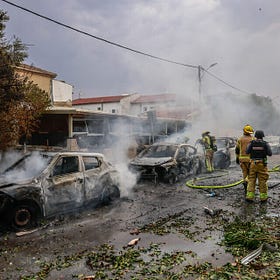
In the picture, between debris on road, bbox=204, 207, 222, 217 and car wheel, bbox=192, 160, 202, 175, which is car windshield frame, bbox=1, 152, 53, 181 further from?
car wheel, bbox=192, 160, 202, 175

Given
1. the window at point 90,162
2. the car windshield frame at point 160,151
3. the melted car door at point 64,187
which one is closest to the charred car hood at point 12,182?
the melted car door at point 64,187

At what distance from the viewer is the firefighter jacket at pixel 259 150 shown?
818 centimetres

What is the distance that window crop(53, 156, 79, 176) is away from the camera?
679 centimetres

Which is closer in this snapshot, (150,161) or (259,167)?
(259,167)

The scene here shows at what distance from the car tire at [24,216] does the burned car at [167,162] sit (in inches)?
218

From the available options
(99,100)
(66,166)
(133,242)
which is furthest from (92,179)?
(99,100)

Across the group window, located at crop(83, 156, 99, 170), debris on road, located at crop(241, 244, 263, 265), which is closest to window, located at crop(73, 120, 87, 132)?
window, located at crop(83, 156, 99, 170)

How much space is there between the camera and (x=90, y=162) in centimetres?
768

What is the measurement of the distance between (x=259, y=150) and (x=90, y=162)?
14.9 ft

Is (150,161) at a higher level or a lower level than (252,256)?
higher

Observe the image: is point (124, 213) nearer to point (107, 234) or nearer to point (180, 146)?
point (107, 234)

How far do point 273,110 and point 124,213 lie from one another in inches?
1450

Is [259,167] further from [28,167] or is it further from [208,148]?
[28,167]

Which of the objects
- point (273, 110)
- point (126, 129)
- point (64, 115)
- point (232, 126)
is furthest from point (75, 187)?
point (273, 110)
